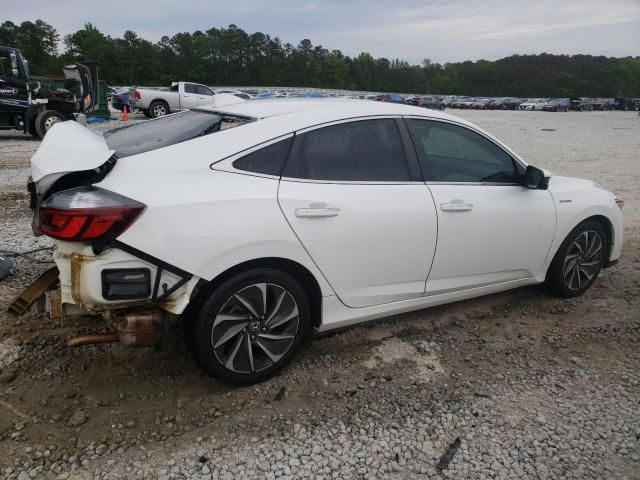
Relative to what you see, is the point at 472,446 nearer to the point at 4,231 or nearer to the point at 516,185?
the point at 516,185

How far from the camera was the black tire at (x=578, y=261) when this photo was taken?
4.15 meters

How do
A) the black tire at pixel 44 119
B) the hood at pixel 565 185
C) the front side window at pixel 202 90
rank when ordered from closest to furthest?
the hood at pixel 565 185 → the black tire at pixel 44 119 → the front side window at pixel 202 90

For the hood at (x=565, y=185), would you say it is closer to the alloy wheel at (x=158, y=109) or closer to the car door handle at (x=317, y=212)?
the car door handle at (x=317, y=212)

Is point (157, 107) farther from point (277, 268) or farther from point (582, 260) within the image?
point (277, 268)

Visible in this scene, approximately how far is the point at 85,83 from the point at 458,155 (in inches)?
609

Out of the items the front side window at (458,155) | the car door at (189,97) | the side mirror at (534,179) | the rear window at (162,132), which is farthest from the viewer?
the car door at (189,97)

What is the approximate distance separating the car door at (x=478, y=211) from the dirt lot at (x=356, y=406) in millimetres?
476

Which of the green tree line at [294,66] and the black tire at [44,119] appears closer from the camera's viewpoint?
the black tire at [44,119]

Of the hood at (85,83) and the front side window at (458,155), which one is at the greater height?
the hood at (85,83)

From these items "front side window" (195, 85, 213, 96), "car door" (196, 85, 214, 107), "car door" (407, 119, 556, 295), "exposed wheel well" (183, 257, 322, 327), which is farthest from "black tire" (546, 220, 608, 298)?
"front side window" (195, 85, 213, 96)

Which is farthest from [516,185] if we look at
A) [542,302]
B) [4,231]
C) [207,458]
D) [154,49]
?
[154,49]

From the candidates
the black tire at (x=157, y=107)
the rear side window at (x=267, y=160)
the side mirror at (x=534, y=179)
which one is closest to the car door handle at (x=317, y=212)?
the rear side window at (x=267, y=160)

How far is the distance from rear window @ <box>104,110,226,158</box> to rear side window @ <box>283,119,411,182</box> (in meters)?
0.52

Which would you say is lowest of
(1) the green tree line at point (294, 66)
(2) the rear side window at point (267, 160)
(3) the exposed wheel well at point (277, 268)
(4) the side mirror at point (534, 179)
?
(3) the exposed wheel well at point (277, 268)
